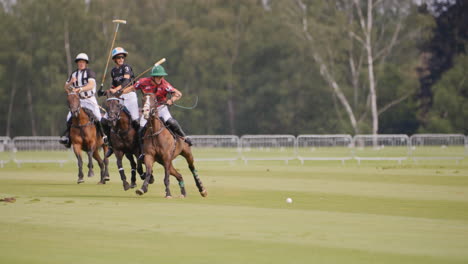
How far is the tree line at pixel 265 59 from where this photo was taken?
67.0 meters

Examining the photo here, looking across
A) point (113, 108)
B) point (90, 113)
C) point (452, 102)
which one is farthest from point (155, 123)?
point (452, 102)

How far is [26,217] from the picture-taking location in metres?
14.7

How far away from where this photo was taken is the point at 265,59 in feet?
261

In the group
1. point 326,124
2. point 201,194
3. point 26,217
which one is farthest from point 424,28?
point 26,217

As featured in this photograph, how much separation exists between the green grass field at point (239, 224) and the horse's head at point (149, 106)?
5.46 ft

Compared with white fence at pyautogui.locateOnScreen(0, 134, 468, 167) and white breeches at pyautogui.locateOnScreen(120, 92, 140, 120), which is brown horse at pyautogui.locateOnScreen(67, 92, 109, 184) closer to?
white breeches at pyautogui.locateOnScreen(120, 92, 140, 120)

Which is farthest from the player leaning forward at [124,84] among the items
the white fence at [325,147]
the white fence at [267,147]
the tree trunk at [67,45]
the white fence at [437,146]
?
the tree trunk at [67,45]

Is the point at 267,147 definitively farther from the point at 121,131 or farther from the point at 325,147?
the point at 121,131

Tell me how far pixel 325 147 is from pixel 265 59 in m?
37.8

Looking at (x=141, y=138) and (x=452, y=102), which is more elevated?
(x=141, y=138)

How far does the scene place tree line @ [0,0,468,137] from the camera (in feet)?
220

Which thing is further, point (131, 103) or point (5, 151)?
point (5, 151)

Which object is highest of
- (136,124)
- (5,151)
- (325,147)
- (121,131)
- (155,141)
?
(136,124)

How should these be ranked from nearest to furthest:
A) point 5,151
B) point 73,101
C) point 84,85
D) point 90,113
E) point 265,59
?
point 73,101
point 84,85
point 90,113
point 5,151
point 265,59
